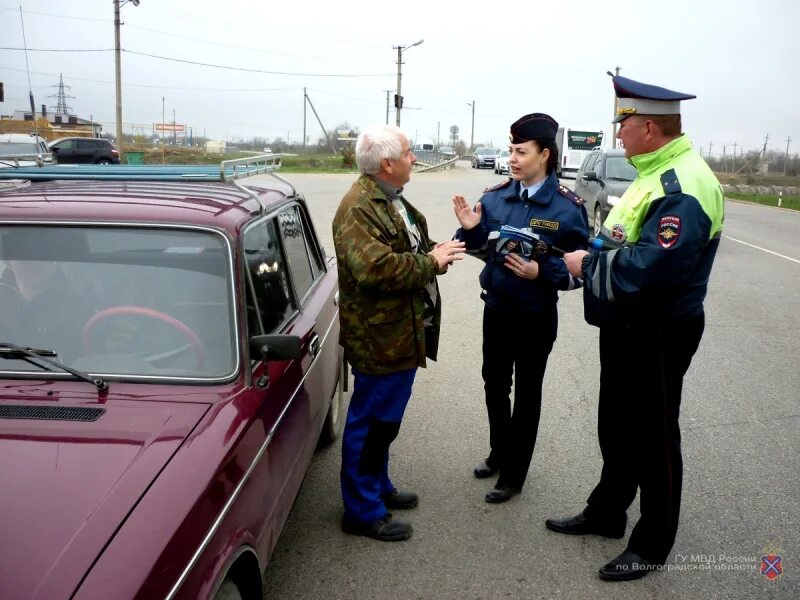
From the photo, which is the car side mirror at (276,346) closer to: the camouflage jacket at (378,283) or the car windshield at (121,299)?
the car windshield at (121,299)

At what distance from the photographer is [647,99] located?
9.50ft

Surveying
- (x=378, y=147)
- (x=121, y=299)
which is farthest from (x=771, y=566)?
(x=121, y=299)

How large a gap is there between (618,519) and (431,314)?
4.45 feet

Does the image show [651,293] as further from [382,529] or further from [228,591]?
[228,591]

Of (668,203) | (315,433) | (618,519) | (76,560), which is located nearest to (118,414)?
(76,560)

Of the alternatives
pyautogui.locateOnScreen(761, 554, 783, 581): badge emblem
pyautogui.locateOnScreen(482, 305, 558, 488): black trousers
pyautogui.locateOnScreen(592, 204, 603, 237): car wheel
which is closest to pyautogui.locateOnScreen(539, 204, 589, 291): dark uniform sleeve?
pyautogui.locateOnScreen(482, 305, 558, 488): black trousers

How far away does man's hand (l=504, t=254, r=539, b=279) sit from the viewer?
3.37 metres

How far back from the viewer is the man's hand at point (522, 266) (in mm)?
3369

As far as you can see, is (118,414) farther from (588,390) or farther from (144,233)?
(588,390)

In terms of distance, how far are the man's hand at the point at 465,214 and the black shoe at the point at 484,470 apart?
138cm

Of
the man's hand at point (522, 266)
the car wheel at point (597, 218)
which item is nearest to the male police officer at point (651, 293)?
the man's hand at point (522, 266)

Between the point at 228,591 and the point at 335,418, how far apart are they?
2276 mm

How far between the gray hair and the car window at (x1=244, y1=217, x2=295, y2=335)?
0.55 metres

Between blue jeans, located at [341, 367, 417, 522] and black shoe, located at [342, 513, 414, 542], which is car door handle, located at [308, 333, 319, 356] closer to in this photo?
blue jeans, located at [341, 367, 417, 522]
